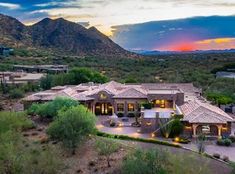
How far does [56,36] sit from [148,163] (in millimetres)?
165335

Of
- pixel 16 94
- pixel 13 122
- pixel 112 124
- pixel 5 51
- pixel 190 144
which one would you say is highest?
pixel 5 51

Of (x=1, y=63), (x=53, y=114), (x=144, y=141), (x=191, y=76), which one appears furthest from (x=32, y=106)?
(x=1, y=63)

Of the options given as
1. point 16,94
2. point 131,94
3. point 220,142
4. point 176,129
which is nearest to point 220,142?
point 220,142

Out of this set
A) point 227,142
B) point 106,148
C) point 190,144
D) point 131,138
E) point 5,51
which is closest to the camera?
point 106,148

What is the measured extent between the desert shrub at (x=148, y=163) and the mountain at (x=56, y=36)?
14614cm

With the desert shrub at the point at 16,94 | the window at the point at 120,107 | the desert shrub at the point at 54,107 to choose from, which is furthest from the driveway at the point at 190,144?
the desert shrub at the point at 16,94

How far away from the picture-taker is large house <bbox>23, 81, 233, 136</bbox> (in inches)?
1667

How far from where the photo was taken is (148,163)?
27.1 metres

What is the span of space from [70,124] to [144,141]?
7.28 m

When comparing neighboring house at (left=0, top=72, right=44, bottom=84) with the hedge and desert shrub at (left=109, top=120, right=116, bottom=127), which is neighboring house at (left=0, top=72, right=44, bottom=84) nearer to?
desert shrub at (left=109, top=120, right=116, bottom=127)

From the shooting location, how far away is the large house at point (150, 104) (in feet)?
139

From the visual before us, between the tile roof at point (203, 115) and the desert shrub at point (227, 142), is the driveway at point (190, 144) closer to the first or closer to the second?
the desert shrub at point (227, 142)

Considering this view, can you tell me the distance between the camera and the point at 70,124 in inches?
1467

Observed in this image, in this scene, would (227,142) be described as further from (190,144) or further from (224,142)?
(190,144)
